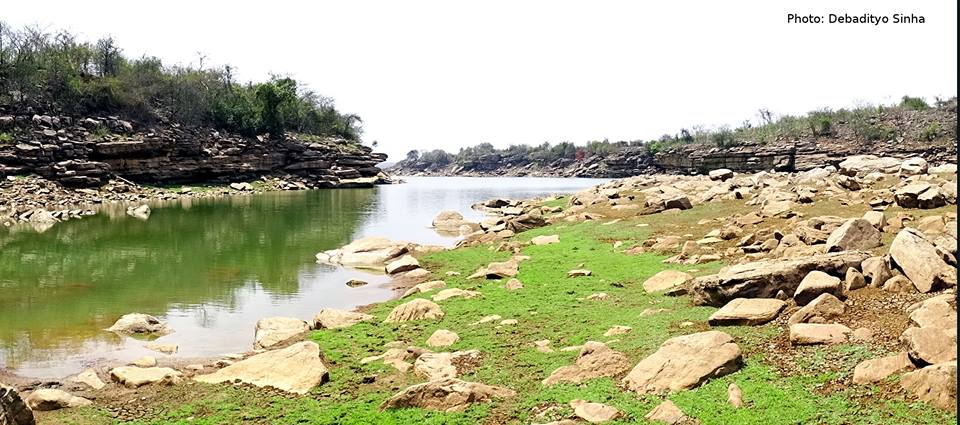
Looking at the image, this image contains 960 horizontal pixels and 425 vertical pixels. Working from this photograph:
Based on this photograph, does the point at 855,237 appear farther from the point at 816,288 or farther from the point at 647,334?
the point at 647,334

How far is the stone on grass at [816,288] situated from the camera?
460 inches

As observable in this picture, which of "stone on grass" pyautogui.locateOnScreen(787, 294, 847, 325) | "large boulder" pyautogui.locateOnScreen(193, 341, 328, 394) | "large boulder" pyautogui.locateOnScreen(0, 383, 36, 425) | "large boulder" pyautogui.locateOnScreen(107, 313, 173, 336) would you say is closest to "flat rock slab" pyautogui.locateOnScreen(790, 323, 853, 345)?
"stone on grass" pyautogui.locateOnScreen(787, 294, 847, 325)

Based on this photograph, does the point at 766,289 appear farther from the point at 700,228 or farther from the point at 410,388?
the point at 700,228

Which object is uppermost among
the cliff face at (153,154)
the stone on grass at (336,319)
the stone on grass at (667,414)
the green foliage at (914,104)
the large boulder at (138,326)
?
the green foliage at (914,104)

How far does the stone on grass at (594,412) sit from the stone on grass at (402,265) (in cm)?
1553

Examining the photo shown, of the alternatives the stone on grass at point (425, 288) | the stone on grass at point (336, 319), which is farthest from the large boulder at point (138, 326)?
the stone on grass at point (425, 288)

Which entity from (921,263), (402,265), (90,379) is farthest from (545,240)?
(90,379)

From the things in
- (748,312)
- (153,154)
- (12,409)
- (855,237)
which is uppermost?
(153,154)

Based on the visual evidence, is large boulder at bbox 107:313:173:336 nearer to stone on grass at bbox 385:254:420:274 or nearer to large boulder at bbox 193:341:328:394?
large boulder at bbox 193:341:328:394

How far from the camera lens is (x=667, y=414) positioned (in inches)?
333

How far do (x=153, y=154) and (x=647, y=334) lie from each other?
72.5 m

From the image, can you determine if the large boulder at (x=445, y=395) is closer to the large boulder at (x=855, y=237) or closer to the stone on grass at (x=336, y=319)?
the stone on grass at (x=336, y=319)

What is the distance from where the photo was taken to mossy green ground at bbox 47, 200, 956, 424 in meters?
8.30

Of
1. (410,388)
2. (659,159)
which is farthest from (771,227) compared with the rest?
(659,159)
